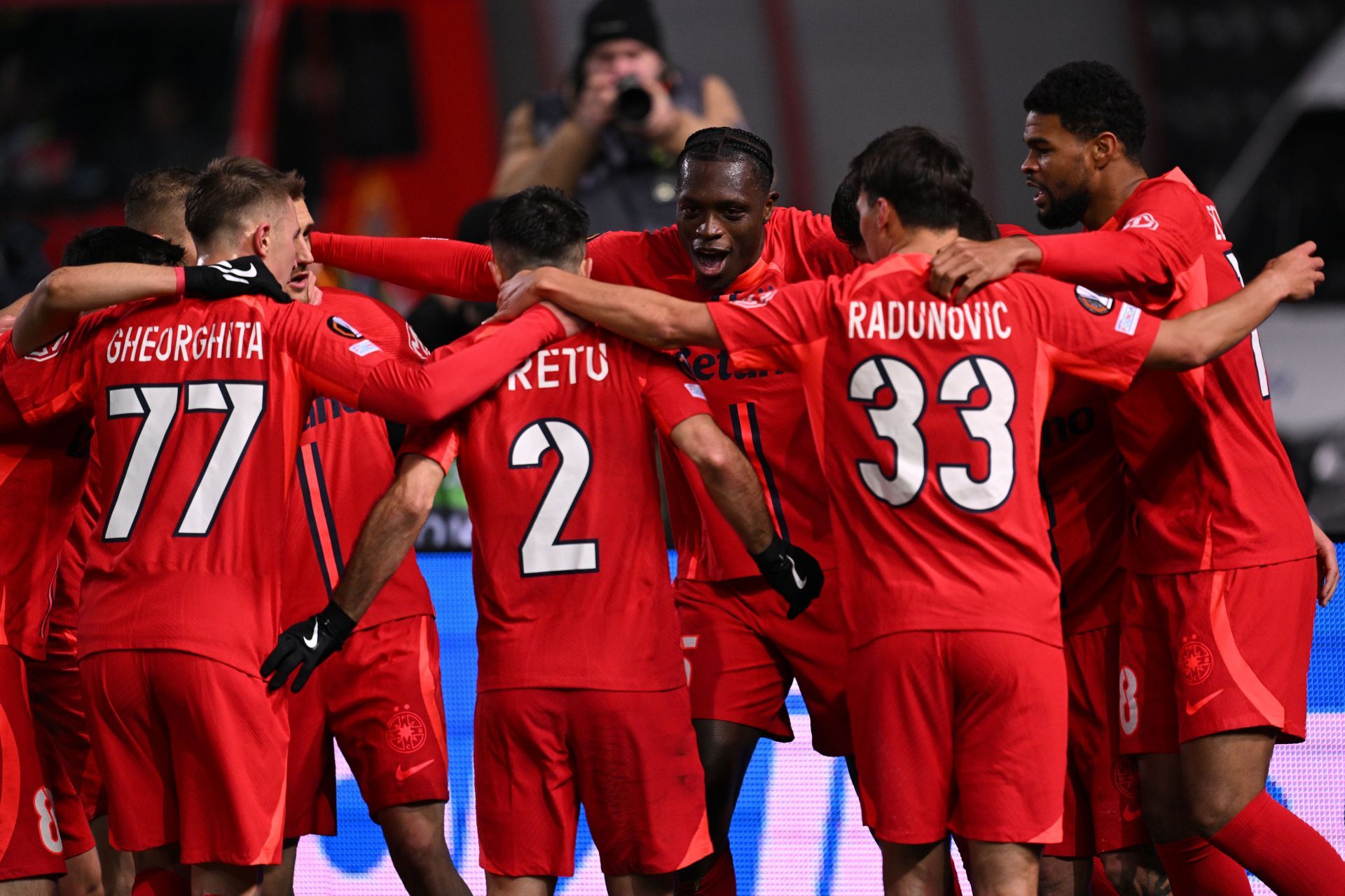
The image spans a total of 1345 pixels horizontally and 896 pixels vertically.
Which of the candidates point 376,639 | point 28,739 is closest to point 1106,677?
point 376,639

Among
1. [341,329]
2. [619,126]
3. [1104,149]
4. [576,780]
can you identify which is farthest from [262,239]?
[619,126]

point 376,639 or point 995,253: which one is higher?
point 995,253

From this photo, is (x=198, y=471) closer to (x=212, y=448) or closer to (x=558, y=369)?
(x=212, y=448)

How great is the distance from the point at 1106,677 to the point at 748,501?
58.8 inches

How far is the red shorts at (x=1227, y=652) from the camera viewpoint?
4602mm

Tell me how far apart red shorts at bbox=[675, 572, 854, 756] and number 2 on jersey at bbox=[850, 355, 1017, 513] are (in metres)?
1.09

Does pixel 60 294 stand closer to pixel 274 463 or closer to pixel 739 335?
pixel 274 463

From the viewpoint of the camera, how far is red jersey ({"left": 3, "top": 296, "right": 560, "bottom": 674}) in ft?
14.1

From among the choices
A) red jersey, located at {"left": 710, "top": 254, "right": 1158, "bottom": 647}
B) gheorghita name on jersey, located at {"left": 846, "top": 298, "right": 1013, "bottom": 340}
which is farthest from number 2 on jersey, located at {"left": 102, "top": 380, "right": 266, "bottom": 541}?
gheorghita name on jersey, located at {"left": 846, "top": 298, "right": 1013, "bottom": 340}

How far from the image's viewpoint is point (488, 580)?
4344mm

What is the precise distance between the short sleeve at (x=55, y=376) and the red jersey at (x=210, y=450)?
26 centimetres

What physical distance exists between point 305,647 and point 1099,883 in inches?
115

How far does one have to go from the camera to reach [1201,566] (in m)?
4.71

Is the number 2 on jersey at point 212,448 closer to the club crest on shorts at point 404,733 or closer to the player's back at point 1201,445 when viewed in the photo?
the club crest on shorts at point 404,733
